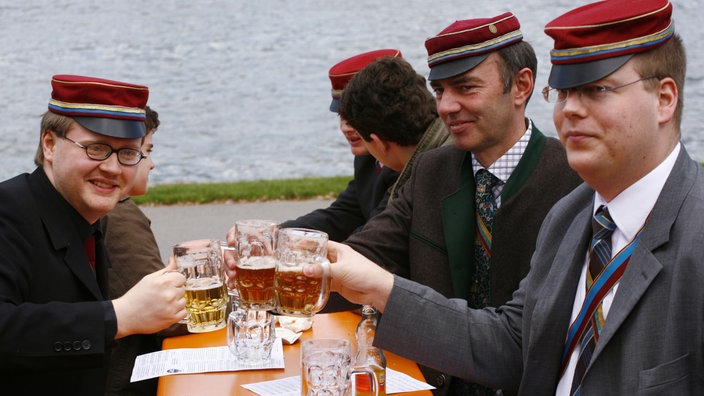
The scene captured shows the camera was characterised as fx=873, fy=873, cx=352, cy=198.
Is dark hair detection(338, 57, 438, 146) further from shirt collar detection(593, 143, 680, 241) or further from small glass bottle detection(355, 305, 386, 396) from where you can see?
shirt collar detection(593, 143, 680, 241)

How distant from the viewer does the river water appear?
1420cm

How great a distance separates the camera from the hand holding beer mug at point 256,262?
2432 millimetres

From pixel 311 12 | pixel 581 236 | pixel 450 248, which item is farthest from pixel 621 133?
pixel 311 12

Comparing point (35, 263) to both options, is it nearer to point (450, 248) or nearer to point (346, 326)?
point (346, 326)

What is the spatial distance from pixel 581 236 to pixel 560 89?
0.43 meters

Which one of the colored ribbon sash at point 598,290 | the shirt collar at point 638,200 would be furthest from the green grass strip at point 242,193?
the shirt collar at point 638,200

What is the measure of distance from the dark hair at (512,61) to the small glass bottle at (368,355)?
1.26 metres

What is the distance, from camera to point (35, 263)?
2930mm

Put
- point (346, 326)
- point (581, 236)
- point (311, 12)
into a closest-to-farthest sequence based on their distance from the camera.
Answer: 1. point (581, 236)
2. point (346, 326)
3. point (311, 12)

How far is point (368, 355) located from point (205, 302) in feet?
1.82

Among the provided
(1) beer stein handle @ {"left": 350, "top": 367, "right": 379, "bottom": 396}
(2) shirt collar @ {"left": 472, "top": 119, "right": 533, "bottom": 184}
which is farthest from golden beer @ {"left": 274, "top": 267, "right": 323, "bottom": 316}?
(2) shirt collar @ {"left": 472, "top": 119, "right": 533, "bottom": 184}

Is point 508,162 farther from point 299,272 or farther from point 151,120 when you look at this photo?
point 151,120

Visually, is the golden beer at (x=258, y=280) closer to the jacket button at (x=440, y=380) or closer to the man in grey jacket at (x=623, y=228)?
the man in grey jacket at (x=623, y=228)

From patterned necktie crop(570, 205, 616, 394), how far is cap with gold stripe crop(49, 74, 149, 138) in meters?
1.64
